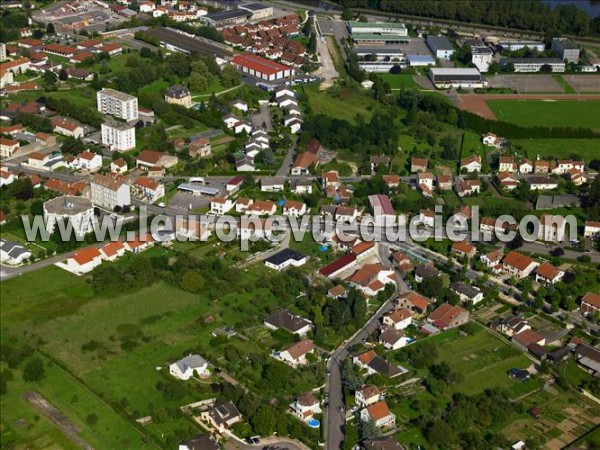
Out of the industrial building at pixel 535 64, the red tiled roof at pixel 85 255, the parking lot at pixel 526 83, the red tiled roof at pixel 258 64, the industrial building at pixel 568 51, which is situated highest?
the industrial building at pixel 568 51

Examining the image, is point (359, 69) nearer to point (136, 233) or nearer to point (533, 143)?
point (533, 143)

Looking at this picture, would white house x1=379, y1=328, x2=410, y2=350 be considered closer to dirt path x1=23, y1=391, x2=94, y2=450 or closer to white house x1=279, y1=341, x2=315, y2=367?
white house x1=279, y1=341, x2=315, y2=367

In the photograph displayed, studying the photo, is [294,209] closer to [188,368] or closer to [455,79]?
[188,368]

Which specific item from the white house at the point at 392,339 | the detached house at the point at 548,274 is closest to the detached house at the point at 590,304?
the detached house at the point at 548,274

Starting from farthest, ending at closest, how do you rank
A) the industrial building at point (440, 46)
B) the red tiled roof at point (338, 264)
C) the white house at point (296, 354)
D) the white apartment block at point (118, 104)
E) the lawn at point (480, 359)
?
the industrial building at point (440, 46)
the white apartment block at point (118, 104)
the red tiled roof at point (338, 264)
the white house at point (296, 354)
the lawn at point (480, 359)

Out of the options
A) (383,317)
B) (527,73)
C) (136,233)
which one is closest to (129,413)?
(383,317)

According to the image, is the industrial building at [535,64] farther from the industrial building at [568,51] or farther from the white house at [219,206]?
the white house at [219,206]
